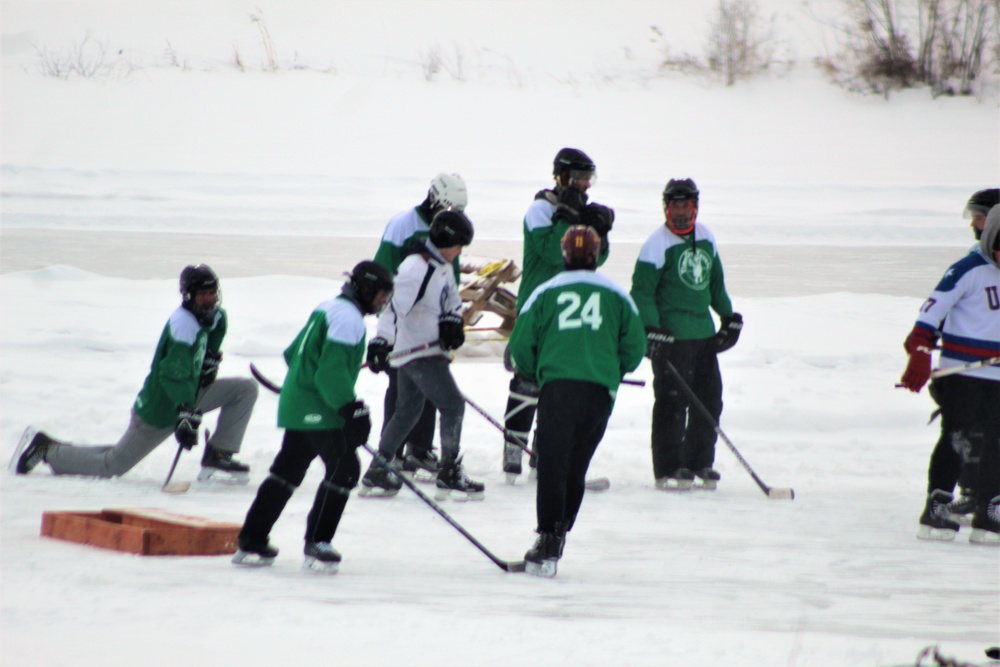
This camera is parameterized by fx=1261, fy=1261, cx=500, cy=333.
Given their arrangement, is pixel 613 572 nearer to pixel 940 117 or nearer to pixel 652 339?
pixel 652 339

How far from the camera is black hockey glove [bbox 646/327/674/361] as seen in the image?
6781 millimetres

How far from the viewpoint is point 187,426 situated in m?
6.38

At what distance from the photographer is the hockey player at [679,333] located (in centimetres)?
682

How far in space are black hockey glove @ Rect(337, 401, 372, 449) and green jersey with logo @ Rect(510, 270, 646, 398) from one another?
0.70 meters

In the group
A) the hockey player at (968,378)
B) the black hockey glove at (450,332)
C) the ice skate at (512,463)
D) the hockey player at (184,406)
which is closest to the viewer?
the hockey player at (968,378)

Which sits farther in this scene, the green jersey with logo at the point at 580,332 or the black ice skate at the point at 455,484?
the black ice skate at the point at 455,484

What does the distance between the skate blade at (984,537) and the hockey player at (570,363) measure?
6.26 ft

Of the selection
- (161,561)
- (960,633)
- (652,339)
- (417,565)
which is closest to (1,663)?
(161,561)

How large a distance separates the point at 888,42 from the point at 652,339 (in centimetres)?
2145

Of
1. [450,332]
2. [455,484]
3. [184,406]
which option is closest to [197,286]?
[184,406]

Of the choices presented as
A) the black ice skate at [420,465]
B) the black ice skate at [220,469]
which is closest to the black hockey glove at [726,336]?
the black ice skate at [420,465]

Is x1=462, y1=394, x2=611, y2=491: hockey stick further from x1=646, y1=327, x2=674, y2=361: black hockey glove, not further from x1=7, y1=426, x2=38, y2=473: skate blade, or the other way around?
x1=7, y1=426, x2=38, y2=473: skate blade

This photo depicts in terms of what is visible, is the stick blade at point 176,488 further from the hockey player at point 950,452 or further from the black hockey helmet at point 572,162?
the hockey player at point 950,452

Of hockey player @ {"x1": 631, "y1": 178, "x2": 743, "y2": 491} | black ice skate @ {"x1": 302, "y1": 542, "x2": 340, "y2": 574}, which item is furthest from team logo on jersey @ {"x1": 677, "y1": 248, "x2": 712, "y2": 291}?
black ice skate @ {"x1": 302, "y1": 542, "x2": 340, "y2": 574}
